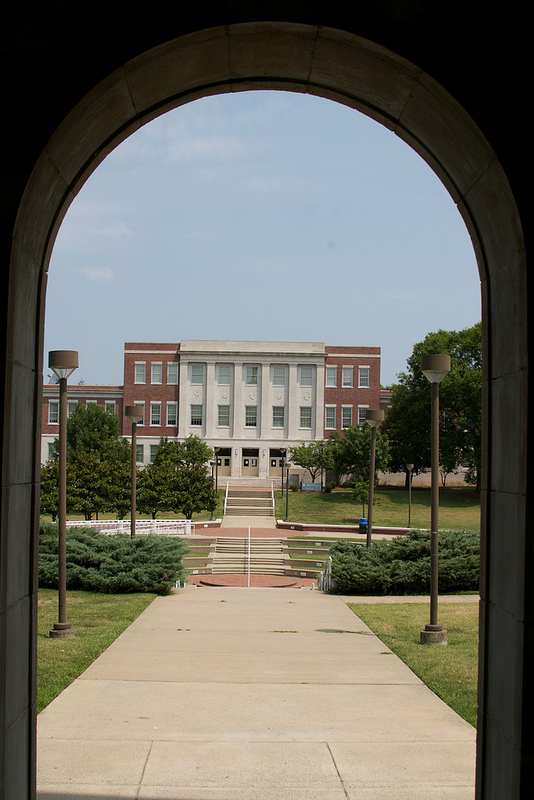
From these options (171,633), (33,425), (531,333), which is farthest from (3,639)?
(171,633)

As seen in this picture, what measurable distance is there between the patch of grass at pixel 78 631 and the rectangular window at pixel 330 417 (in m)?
55.0

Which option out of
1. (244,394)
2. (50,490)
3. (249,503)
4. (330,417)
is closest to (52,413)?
(244,394)

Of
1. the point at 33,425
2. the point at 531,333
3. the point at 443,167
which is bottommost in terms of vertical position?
the point at 33,425

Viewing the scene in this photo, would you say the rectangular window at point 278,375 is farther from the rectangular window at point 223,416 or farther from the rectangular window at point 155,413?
the rectangular window at point 155,413

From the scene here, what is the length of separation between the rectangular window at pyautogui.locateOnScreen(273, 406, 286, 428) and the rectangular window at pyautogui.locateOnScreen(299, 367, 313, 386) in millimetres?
3183

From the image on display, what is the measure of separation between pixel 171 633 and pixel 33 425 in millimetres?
7937

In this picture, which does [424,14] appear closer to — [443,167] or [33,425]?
[443,167]

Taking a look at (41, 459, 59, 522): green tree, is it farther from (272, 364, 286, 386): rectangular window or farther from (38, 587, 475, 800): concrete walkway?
(272, 364, 286, 386): rectangular window

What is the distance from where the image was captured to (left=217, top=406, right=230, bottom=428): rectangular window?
71312mm

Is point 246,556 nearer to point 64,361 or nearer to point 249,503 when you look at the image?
point 64,361

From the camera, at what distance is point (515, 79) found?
384cm

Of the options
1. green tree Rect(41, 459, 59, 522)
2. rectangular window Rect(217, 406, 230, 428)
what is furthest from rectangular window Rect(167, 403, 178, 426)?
green tree Rect(41, 459, 59, 522)

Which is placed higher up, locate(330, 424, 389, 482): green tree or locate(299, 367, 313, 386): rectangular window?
locate(299, 367, 313, 386): rectangular window

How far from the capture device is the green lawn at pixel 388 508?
44.3 meters
